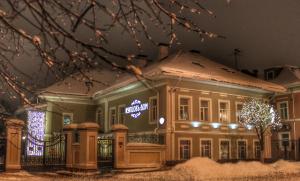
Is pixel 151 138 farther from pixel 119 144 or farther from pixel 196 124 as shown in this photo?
pixel 119 144

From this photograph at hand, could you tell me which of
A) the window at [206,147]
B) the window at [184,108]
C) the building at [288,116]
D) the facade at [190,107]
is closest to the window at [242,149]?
the facade at [190,107]

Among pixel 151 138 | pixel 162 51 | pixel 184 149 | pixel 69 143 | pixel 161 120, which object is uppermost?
pixel 162 51

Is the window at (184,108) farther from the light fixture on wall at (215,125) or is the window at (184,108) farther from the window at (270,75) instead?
the window at (270,75)

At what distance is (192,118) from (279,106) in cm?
1213

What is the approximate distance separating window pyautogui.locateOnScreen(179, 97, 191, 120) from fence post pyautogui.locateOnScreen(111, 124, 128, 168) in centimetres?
628

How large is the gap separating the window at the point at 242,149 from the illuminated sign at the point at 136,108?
6844mm

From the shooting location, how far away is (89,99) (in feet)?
114

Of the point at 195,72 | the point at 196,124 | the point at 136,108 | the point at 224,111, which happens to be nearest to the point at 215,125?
the point at 224,111

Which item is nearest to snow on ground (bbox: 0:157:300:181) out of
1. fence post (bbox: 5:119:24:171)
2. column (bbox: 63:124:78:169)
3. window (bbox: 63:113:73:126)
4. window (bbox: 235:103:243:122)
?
fence post (bbox: 5:119:24:171)

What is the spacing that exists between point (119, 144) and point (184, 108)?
6924mm

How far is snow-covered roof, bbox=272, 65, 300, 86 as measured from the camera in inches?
1308

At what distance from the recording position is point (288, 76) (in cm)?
3469

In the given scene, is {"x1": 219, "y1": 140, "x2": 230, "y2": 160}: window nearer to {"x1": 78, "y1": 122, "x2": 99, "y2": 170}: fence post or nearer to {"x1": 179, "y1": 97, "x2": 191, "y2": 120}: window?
{"x1": 179, "y1": 97, "x2": 191, "y2": 120}: window

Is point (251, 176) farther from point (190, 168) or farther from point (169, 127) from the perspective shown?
point (169, 127)
